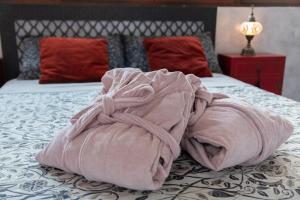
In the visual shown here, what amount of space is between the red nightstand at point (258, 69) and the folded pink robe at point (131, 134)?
6.10 feet

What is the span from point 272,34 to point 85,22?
72.2 inches

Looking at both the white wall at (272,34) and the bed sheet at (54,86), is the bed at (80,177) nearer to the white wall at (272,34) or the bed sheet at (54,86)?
the bed sheet at (54,86)

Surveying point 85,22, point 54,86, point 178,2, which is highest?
point 178,2

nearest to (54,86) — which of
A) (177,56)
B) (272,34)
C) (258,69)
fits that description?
(177,56)

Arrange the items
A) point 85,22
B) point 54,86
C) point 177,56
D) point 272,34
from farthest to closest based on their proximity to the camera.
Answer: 1. point 272,34
2. point 85,22
3. point 177,56
4. point 54,86

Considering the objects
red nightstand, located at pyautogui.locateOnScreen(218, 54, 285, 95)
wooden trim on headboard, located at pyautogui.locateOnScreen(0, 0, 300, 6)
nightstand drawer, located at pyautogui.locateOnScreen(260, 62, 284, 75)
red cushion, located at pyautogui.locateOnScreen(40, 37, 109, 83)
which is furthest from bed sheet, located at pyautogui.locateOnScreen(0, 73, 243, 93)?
wooden trim on headboard, located at pyautogui.locateOnScreen(0, 0, 300, 6)

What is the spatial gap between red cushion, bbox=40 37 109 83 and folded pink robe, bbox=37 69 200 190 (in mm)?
1289

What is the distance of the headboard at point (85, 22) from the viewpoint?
256cm

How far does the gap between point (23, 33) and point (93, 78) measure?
2.54 feet

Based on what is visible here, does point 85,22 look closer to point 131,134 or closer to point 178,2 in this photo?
point 178,2

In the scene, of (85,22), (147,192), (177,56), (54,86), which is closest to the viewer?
(147,192)

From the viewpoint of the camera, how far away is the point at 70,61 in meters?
2.27

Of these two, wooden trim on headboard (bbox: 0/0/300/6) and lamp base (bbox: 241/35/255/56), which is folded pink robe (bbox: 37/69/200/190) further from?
lamp base (bbox: 241/35/255/56)

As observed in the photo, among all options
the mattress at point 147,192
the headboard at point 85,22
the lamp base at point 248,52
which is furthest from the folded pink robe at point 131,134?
the lamp base at point 248,52
